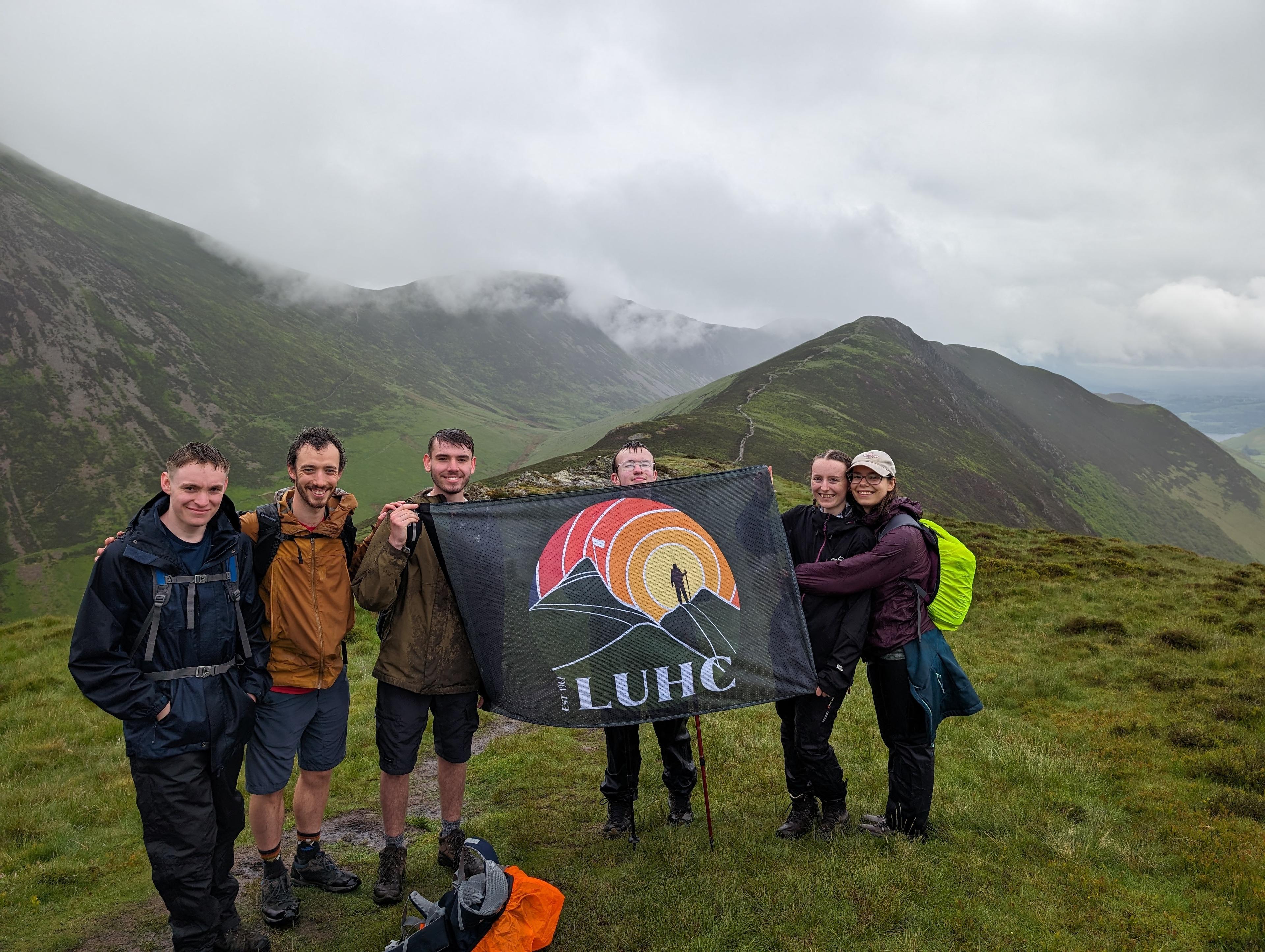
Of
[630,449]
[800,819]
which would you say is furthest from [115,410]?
[800,819]

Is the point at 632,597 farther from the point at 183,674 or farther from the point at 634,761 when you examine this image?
the point at 183,674

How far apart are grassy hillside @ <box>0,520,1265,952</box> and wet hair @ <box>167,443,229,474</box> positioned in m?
4.10

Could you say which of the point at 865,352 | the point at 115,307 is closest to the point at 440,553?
the point at 865,352

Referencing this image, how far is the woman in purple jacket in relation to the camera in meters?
6.05

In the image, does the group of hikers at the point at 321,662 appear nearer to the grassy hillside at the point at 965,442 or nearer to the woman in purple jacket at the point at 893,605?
the woman in purple jacket at the point at 893,605

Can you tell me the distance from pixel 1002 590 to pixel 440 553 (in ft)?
65.5

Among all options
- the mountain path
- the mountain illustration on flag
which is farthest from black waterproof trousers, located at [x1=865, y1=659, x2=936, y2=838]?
the mountain path

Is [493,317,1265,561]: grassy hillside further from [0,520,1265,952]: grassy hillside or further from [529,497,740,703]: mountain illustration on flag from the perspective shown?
[529,497,740,703]: mountain illustration on flag

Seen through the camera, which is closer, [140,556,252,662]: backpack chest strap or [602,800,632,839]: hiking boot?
[140,556,252,662]: backpack chest strap

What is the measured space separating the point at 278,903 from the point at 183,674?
246 cm

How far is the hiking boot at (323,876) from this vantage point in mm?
6137

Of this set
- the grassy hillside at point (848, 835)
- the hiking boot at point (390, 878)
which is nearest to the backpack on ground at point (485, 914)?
the grassy hillside at point (848, 835)

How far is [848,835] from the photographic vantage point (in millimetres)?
6492

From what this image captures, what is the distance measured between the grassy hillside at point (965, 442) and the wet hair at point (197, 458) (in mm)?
32924
